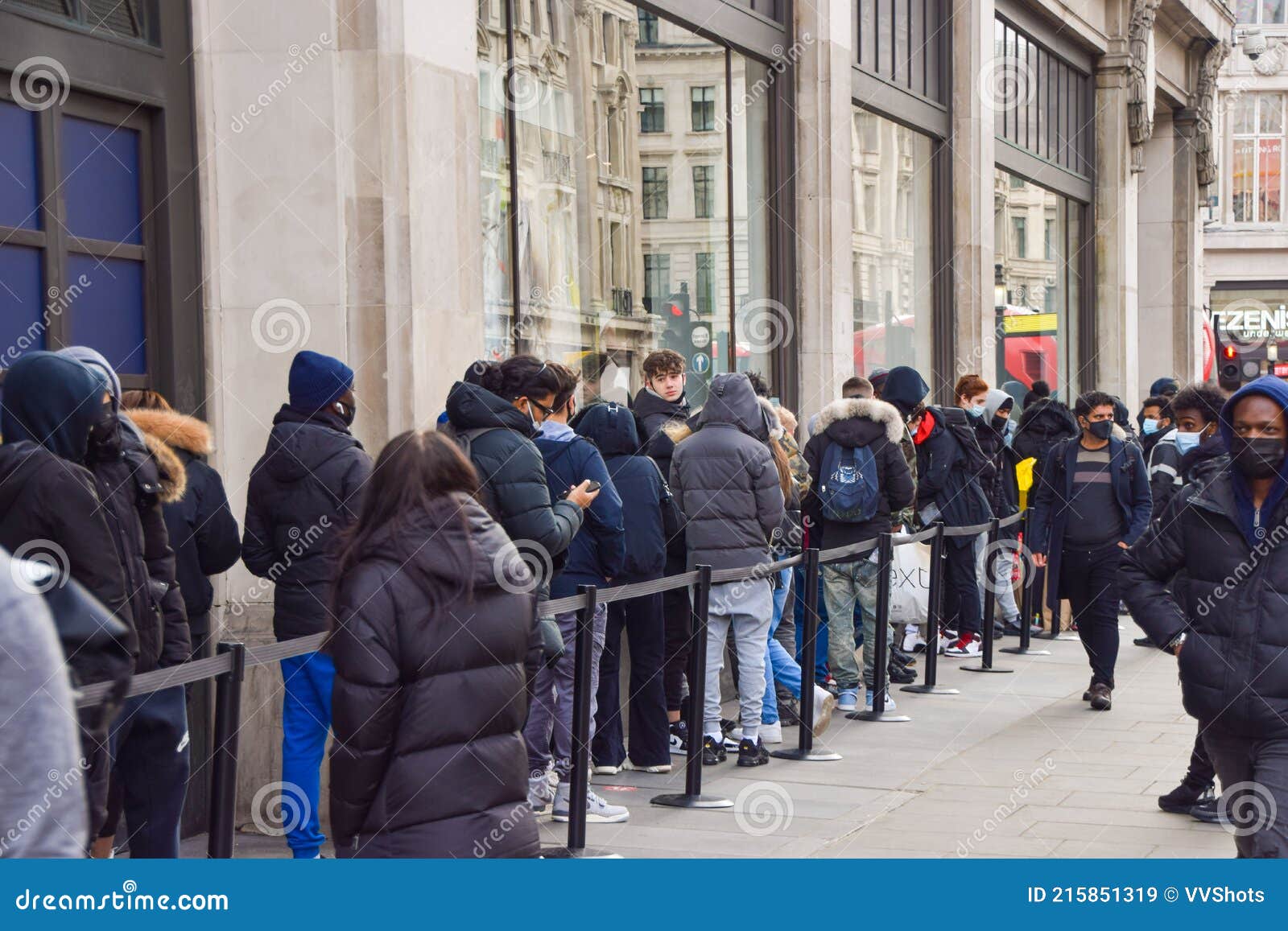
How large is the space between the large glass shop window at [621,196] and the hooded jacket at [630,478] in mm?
1596

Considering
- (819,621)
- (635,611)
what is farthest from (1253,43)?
(635,611)

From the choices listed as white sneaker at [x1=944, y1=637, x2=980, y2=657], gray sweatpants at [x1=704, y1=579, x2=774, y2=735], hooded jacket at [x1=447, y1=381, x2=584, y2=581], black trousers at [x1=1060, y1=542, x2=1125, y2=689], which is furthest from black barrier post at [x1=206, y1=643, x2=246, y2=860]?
white sneaker at [x1=944, y1=637, x2=980, y2=657]

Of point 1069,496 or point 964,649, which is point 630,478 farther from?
point 964,649

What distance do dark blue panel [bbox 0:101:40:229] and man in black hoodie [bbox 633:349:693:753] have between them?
3.30 m

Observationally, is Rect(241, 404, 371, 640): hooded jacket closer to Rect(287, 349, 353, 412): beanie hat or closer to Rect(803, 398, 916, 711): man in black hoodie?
Rect(287, 349, 353, 412): beanie hat

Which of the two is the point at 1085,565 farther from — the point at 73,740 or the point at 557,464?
the point at 73,740

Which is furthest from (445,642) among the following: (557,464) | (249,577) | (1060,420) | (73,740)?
(1060,420)

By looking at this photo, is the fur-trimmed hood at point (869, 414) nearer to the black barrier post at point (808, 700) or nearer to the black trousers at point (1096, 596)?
the black barrier post at point (808, 700)

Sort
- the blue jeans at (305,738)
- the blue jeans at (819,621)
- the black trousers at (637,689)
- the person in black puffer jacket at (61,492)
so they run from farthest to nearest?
1. the blue jeans at (819,621)
2. the black trousers at (637,689)
3. the blue jeans at (305,738)
4. the person in black puffer jacket at (61,492)

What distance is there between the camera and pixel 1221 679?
516 cm

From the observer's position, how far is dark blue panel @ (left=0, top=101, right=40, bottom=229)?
6.56m

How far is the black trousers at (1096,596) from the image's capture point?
1020 cm

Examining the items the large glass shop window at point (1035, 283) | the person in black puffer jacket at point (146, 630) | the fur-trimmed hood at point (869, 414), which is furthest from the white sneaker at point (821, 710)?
the large glass shop window at point (1035, 283)
